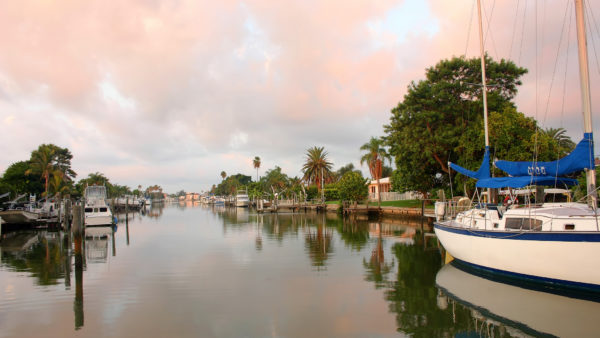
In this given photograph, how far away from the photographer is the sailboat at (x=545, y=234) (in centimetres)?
1116

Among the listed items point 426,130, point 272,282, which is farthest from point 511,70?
point 272,282

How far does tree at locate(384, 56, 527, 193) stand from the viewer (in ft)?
118

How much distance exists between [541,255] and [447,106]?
87.8 feet

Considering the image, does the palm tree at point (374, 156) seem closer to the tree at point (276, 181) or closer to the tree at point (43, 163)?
the tree at point (276, 181)

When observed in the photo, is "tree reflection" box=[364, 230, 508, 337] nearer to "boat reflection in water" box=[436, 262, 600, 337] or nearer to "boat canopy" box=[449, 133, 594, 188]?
"boat reflection in water" box=[436, 262, 600, 337]

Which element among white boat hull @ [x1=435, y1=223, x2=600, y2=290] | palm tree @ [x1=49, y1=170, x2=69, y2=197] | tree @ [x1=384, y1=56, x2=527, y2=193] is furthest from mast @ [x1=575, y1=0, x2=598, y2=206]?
palm tree @ [x1=49, y1=170, x2=69, y2=197]

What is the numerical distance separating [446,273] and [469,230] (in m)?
2.23

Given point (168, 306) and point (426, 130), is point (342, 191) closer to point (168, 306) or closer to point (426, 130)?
point (426, 130)

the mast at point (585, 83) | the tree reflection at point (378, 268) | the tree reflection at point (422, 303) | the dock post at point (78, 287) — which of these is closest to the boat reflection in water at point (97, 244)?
the dock post at point (78, 287)

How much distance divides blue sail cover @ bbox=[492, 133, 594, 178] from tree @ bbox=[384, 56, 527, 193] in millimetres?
18702

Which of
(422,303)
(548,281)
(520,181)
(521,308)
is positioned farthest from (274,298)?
(520,181)

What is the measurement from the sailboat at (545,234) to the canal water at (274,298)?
2.22ft

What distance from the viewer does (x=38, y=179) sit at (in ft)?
202

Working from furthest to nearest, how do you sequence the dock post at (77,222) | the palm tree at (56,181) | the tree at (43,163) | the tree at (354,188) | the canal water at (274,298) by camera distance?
the tree at (43,163) → the palm tree at (56,181) → the tree at (354,188) → the dock post at (77,222) → the canal water at (274,298)
